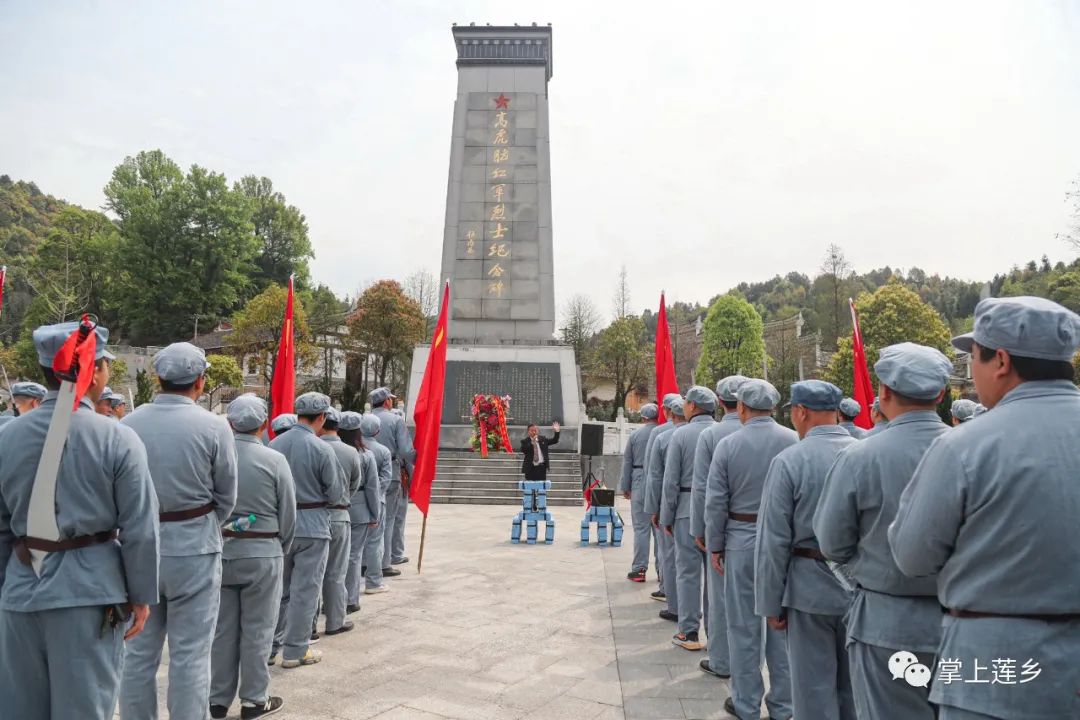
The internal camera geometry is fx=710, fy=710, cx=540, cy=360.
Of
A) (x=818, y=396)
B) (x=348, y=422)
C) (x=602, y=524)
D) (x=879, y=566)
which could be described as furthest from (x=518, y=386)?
(x=879, y=566)

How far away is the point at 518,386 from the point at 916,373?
1452 centimetres

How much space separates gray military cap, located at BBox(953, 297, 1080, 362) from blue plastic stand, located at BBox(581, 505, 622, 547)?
836 cm

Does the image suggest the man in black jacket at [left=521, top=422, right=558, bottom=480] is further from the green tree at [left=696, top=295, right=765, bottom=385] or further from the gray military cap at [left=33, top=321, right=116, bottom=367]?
the green tree at [left=696, top=295, right=765, bottom=385]

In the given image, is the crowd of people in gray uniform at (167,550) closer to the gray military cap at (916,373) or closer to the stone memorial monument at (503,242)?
the gray military cap at (916,373)

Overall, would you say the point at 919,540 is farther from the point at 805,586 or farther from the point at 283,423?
the point at 283,423

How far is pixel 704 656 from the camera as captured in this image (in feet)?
17.4

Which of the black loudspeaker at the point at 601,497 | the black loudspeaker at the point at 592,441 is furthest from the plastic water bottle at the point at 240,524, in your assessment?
the black loudspeaker at the point at 592,441

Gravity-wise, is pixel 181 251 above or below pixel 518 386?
above

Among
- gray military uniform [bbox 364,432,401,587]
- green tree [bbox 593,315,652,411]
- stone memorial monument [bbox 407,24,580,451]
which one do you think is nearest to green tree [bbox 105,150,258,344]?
green tree [bbox 593,315,652,411]

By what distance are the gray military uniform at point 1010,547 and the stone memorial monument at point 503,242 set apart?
14.7m

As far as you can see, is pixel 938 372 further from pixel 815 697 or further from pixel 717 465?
pixel 717 465

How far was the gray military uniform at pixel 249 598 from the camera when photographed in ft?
13.1

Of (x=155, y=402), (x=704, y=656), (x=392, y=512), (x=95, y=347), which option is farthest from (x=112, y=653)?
(x=392, y=512)

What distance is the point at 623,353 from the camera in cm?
3906
